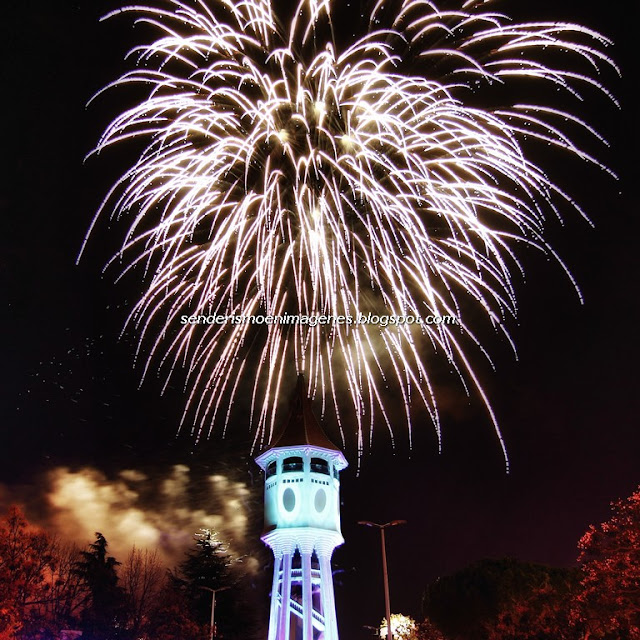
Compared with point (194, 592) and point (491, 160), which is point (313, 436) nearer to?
point (194, 592)

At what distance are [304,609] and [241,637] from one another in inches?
657

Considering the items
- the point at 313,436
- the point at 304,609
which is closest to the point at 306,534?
the point at 304,609

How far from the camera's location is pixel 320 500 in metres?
49.1

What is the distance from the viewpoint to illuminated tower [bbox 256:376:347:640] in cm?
4631

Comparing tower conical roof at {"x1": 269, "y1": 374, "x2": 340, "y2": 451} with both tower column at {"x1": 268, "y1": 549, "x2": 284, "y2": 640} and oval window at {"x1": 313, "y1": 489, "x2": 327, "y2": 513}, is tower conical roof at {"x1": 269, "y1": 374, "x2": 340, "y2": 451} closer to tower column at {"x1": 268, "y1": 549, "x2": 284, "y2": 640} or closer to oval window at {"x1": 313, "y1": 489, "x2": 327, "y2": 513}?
oval window at {"x1": 313, "y1": 489, "x2": 327, "y2": 513}

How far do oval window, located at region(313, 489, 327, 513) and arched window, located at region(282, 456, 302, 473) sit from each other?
219 cm

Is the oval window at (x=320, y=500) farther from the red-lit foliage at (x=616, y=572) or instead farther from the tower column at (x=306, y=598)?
the red-lit foliage at (x=616, y=572)

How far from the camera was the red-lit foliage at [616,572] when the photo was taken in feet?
95.4

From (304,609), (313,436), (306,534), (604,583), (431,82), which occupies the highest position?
(313,436)

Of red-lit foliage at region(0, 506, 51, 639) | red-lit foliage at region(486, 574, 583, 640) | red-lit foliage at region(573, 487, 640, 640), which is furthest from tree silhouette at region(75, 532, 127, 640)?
red-lit foliage at region(573, 487, 640, 640)

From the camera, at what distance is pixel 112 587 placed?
2291 inches

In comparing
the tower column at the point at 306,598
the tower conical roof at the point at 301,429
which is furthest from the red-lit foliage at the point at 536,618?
the tower conical roof at the point at 301,429

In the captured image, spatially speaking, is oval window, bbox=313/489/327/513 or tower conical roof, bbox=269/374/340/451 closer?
oval window, bbox=313/489/327/513

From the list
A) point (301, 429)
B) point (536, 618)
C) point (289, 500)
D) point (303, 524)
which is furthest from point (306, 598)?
point (536, 618)
